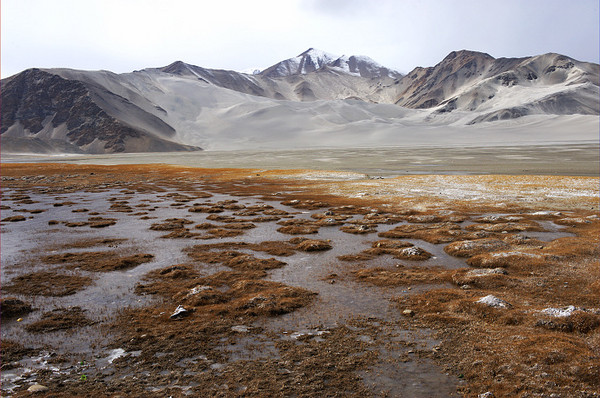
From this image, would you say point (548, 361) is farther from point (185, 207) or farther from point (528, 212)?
point (185, 207)

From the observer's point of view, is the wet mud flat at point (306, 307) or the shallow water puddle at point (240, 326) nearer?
the wet mud flat at point (306, 307)

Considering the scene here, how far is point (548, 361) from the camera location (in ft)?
19.6

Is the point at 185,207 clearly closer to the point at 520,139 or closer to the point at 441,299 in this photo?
the point at 441,299

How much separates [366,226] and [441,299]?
902cm

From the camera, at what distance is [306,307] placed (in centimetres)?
883

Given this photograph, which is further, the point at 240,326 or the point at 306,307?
the point at 306,307

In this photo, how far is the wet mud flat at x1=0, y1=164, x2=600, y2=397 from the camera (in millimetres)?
5906

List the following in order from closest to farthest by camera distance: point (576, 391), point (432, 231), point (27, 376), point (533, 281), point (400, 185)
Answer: point (576, 391)
point (27, 376)
point (533, 281)
point (432, 231)
point (400, 185)

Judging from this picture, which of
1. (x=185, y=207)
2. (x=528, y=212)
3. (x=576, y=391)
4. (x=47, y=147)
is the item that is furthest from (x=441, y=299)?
(x=47, y=147)

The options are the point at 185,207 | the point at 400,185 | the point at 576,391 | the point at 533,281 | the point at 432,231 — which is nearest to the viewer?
the point at 576,391

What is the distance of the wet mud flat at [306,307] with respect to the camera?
5.91 meters

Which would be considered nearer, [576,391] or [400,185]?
[576,391]

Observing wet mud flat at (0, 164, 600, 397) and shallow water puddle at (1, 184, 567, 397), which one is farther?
shallow water puddle at (1, 184, 567, 397)

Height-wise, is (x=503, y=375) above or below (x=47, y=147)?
below
